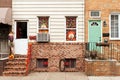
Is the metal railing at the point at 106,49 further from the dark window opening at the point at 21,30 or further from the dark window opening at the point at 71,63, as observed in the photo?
the dark window opening at the point at 21,30

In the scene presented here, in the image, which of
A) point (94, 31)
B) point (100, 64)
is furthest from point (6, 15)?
point (100, 64)

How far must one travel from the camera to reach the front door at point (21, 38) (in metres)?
20.4

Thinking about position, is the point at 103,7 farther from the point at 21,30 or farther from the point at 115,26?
the point at 21,30

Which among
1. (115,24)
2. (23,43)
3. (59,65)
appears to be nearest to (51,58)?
(59,65)

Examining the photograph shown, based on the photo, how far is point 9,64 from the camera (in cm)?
1867

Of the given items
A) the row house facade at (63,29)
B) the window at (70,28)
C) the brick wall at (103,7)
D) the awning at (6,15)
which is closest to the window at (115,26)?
the row house facade at (63,29)

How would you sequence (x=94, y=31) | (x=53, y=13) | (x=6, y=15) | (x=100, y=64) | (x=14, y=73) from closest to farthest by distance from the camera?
1. (x=100, y=64)
2. (x=14, y=73)
3. (x=6, y=15)
4. (x=94, y=31)
5. (x=53, y=13)

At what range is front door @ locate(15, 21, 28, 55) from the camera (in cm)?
2043

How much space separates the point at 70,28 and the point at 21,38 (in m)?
3.39

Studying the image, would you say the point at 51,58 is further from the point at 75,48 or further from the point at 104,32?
the point at 104,32

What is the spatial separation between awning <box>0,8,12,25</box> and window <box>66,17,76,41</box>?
386cm

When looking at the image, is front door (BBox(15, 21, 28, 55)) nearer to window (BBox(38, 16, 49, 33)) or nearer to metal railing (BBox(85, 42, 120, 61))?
window (BBox(38, 16, 49, 33))

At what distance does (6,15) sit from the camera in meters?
19.6

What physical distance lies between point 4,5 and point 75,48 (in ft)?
18.2
